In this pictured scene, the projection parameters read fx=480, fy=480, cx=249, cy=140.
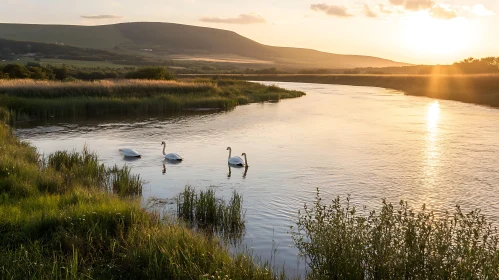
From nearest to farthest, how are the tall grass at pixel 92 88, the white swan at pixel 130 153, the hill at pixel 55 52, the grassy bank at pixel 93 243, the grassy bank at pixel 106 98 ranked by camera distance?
1. the grassy bank at pixel 93 243
2. the white swan at pixel 130 153
3. the grassy bank at pixel 106 98
4. the tall grass at pixel 92 88
5. the hill at pixel 55 52

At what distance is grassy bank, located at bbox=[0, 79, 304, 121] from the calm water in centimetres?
355

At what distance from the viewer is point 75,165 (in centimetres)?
1183

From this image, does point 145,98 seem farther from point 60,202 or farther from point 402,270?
point 402,270

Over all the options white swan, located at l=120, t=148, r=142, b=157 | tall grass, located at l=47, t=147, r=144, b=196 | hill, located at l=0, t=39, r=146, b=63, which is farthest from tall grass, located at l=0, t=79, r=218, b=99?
hill, located at l=0, t=39, r=146, b=63

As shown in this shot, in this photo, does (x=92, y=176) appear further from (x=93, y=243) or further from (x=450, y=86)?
(x=450, y=86)

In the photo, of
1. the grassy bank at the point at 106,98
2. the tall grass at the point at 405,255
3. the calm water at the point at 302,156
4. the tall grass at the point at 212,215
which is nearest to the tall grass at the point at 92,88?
the grassy bank at the point at 106,98

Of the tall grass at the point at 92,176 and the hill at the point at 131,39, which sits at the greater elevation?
the hill at the point at 131,39

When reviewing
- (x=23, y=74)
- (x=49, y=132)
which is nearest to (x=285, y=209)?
(x=49, y=132)

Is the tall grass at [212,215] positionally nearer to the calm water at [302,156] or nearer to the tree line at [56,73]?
the calm water at [302,156]

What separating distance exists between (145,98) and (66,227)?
25.7 meters

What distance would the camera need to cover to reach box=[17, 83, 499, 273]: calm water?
11.1 metres

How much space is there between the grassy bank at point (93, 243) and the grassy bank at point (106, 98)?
18367 millimetres

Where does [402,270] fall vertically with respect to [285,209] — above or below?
above

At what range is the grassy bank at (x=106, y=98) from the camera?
86.4ft
